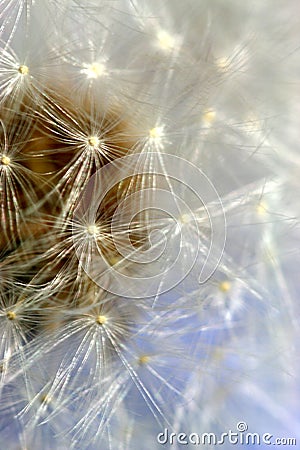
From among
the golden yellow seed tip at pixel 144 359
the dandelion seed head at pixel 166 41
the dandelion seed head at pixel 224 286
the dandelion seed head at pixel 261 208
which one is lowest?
the golden yellow seed tip at pixel 144 359

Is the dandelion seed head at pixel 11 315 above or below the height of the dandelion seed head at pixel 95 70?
below

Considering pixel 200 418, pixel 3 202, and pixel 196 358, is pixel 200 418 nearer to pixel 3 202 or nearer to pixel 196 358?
pixel 196 358

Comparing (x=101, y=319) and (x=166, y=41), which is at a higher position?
(x=166, y=41)

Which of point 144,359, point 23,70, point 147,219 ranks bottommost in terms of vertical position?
point 144,359

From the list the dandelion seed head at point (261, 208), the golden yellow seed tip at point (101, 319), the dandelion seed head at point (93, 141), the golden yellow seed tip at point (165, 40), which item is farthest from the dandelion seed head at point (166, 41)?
the golden yellow seed tip at point (101, 319)

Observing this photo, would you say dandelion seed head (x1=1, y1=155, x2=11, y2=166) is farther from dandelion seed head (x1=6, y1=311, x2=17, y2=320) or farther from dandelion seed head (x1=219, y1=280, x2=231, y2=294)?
dandelion seed head (x1=219, y1=280, x2=231, y2=294)

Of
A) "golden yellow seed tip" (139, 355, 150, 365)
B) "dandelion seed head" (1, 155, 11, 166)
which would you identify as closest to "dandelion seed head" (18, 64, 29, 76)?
"dandelion seed head" (1, 155, 11, 166)


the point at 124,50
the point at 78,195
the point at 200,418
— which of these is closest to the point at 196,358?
the point at 200,418

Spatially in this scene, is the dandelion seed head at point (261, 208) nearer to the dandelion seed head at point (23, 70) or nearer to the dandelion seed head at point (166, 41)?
the dandelion seed head at point (166, 41)

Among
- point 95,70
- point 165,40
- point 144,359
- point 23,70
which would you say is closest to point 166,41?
point 165,40

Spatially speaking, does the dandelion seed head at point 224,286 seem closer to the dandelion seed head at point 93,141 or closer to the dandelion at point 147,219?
the dandelion at point 147,219

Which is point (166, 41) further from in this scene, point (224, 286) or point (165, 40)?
point (224, 286)

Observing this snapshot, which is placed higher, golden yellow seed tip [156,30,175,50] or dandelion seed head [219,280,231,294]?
golden yellow seed tip [156,30,175,50]
